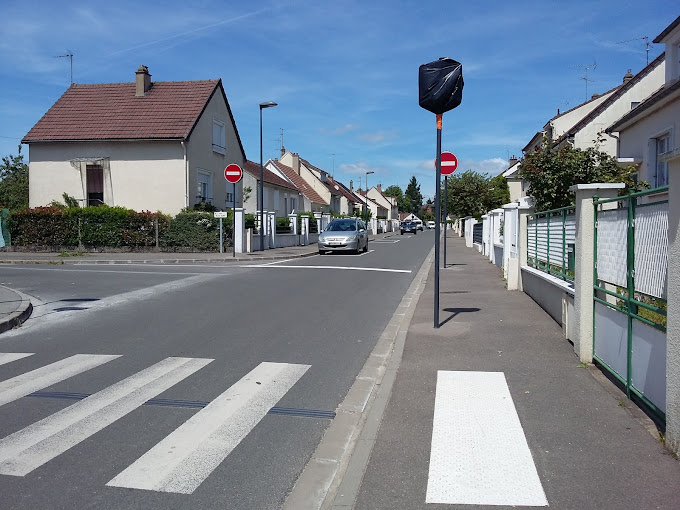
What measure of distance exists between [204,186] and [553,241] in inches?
997

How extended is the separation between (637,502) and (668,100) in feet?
57.7

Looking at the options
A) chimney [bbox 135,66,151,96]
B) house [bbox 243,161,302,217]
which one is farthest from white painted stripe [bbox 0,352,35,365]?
house [bbox 243,161,302,217]

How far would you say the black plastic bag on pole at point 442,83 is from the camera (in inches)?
311

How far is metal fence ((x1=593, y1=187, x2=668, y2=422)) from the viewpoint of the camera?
4582 millimetres

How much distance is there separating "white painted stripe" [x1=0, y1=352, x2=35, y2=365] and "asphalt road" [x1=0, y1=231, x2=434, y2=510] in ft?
0.30

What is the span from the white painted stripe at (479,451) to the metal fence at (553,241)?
3065 mm

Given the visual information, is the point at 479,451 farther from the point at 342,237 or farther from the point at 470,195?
the point at 470,195

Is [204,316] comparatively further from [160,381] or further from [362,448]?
[362,448]

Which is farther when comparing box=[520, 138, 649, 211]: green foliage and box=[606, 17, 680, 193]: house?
box=[606, 17, 680, 193]: house

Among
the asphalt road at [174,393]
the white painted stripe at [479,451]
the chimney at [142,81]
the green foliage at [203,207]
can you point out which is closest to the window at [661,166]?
the asphalt road at [174,393]

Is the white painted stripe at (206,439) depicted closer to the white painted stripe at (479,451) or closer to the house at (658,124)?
the white painted stripe at (479,451)

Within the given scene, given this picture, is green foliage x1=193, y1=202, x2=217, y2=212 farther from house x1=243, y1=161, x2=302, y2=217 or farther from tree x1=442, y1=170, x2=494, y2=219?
tree x1=442, y1=170, x2=494, y2=219

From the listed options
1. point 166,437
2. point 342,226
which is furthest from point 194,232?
point 166,437

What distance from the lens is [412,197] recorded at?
176 m
